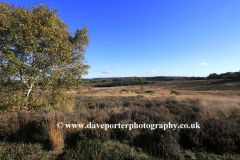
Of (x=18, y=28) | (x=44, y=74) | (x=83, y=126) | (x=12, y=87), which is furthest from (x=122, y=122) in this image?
(x=18, y=28)

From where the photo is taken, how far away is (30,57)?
631 centimetres

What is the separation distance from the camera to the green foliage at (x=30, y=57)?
5512 millimetres

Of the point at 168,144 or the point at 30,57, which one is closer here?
the point at 168,144

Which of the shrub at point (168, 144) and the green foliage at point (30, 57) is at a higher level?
the green foliage at point (30, 57)

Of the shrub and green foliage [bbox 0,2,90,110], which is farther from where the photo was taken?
green foliage [bbox 0,2,90,110]

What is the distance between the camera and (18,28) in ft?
18.9

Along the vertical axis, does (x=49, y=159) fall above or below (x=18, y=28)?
below

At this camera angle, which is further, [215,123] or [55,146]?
[215,123]

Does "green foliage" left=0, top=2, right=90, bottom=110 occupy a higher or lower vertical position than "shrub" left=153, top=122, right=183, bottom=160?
higher

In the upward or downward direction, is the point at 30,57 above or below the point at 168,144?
above

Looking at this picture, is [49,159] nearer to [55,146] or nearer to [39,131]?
[55,146]

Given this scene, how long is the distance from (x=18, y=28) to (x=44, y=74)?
2796mm

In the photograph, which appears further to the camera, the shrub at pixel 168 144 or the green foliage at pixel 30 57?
the green foliage at pixel 30 57

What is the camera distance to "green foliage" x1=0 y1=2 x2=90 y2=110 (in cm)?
551
